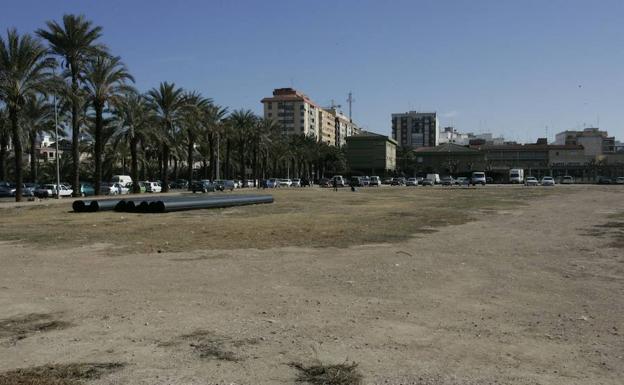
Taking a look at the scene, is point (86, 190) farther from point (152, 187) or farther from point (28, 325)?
point (28, 325)

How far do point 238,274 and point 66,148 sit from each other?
4632 inches

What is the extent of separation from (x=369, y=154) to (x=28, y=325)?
559 feet

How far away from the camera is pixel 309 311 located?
26.7 ft

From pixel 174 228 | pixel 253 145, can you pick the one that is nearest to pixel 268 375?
pixel 174 228

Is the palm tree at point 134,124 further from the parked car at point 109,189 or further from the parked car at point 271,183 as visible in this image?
the parked car at point 271,183

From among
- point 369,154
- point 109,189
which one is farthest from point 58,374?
point 369,154

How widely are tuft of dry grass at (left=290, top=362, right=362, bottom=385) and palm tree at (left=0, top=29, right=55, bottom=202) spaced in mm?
39353

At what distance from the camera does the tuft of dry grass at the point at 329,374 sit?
210 inches

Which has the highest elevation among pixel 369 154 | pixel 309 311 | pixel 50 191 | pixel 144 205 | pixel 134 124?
pixel 369 154

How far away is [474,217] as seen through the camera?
2695cm

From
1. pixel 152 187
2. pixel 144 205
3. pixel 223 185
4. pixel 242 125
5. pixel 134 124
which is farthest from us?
pixel 242 125

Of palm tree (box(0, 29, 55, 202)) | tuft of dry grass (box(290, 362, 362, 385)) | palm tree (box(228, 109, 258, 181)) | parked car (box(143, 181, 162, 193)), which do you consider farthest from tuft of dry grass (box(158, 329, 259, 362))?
palm tree (box(228, 109, 258, 181))

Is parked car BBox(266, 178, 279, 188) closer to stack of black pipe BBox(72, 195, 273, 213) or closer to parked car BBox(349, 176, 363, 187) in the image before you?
parked car BBox(349, 176, 363, 187)

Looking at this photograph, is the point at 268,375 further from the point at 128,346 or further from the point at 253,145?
the point at 253,145
